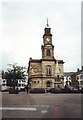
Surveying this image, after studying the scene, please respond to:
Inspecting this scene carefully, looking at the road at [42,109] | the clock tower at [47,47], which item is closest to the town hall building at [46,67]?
the clock tower at [47,47]

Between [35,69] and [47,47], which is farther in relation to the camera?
[35,69]

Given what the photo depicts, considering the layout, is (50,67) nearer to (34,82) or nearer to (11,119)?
(34,82)

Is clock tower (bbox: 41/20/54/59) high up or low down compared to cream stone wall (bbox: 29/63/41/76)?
up

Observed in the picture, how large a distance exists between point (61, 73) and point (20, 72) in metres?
16.1

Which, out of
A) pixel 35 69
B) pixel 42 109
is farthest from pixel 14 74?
pixel 42 109

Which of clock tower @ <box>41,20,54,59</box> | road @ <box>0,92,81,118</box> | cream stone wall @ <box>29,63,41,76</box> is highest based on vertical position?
clock tower @ <box>41,20,54,59</box>

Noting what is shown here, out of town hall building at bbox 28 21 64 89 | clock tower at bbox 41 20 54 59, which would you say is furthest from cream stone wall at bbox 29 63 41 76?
clock tower at bbox 41 20 54 59

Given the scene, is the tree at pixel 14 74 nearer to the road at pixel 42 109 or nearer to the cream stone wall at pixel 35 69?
the cream stone wall at pixel 35 69

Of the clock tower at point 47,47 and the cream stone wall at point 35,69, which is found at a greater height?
the clock tower at point 47,47

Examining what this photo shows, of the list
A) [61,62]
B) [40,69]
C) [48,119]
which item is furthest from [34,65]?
[48,119]

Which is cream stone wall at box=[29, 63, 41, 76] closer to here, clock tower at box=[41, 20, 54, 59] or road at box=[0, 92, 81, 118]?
clock tower at box=[41, 20, 54, 59]

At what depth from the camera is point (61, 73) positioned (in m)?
92.6

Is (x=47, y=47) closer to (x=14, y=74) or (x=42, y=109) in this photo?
(x=14, y=74)

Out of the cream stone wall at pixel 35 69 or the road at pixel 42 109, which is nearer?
the road at pixel 42 109
